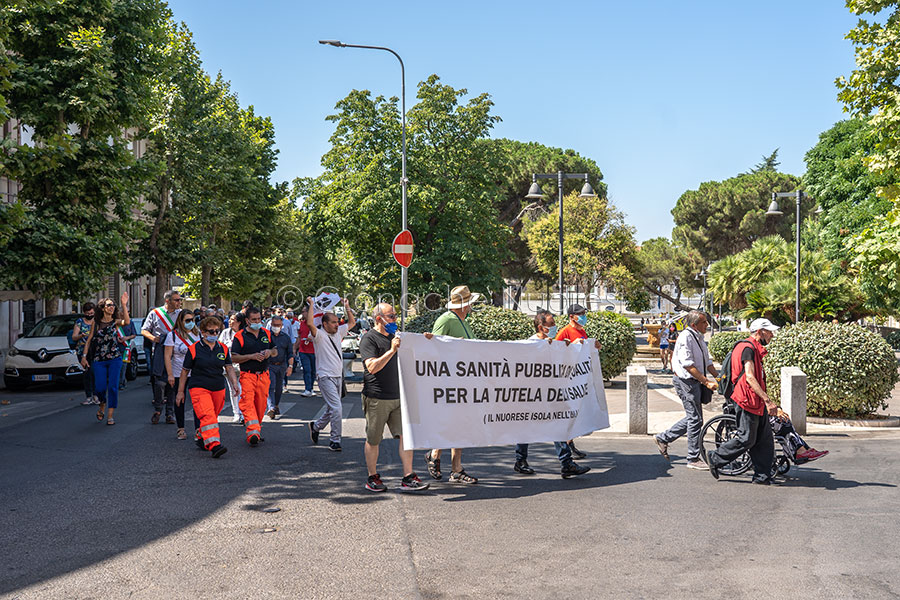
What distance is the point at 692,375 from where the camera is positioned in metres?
9.04

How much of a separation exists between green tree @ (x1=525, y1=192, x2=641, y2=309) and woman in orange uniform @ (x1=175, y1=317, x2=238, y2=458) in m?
34.1

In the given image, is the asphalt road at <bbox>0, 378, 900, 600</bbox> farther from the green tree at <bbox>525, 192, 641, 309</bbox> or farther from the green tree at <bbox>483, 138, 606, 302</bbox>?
the green tree at <bbox>483, 138, 606, 302</bbox>

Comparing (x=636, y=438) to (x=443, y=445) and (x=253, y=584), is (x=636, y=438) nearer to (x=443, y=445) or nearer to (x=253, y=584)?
(x=443, y=445)

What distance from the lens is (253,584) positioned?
5.33 m

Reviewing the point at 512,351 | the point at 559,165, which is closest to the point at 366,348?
the point at 512,351

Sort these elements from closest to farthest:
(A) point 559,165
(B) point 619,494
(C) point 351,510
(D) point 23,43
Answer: (C) point 351,510
(B) point 619,494
(D) point 23,43
(A) point 559,165

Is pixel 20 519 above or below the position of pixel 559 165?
below

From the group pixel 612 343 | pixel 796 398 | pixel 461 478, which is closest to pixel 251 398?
pixel 461 478

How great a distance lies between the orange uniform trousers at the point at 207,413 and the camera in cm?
966

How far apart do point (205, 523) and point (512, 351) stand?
142 inches

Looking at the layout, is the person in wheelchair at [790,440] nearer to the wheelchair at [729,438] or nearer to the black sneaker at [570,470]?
the wheelchair at [729,438]

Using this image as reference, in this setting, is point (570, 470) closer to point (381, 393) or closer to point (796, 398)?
point (381, 393)

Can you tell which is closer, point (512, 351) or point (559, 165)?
point (512, 351)

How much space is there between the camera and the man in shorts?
7918 millimetres
